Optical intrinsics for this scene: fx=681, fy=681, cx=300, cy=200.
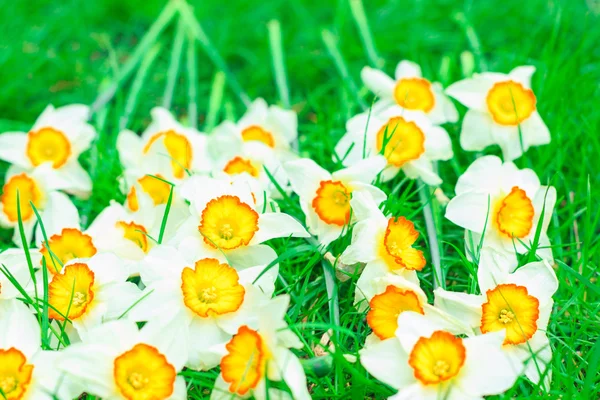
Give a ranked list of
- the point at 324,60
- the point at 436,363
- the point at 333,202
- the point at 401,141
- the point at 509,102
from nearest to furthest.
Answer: the point at 436,363
the point at 333,202
the point at 401,141
the point at 509,102
the point at 324,60

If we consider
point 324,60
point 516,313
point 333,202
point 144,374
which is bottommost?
point 516,313

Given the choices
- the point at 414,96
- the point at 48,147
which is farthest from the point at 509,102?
the point at 48,147

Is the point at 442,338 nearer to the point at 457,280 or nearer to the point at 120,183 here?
the point at 457,280

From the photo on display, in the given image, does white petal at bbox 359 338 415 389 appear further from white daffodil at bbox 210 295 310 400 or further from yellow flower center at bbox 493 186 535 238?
yellow flower center at bbox 493 186 535 238

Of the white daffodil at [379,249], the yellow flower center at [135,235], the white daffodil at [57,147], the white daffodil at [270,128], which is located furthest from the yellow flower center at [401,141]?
the white daffodil at [57,147]

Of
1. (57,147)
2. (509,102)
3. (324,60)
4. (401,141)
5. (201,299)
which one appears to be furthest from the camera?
(324,60)

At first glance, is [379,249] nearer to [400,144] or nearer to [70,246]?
[400,144]
